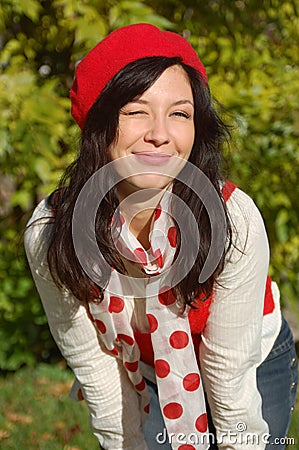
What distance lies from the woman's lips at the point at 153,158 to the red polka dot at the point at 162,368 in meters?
0.54

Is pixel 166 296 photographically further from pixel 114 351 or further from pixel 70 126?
pixel 70 126

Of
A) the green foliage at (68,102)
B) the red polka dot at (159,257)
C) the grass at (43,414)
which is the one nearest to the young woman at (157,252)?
the red polka dot at (159,257)

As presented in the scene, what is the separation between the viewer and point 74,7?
3312 mm

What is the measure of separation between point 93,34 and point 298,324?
5.73ft

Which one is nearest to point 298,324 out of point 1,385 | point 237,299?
point 1,385

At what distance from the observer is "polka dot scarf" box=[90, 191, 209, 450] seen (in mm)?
1950

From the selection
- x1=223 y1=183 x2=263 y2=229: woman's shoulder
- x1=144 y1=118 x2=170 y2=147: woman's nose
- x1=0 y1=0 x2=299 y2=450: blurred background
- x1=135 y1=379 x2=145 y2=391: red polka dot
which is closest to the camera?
x1=144 y1=118 x2=170 y2=147: woman's nose

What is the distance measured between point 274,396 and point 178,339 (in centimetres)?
41

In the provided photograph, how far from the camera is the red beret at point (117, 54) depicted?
71.4 inches

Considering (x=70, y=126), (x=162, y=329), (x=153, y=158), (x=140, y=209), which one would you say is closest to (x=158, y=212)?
(x=140, y=209)

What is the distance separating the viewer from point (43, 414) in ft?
11.1

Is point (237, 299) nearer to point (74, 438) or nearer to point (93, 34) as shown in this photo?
point (74, 438)

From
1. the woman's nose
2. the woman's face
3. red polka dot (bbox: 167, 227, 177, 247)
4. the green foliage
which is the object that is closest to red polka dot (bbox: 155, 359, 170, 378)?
red polka dot (bbox: 167, 227, 177, 247)

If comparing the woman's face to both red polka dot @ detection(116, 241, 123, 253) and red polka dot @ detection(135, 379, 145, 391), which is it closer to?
red polka dot @ detection(116, 241, 123, 253)
